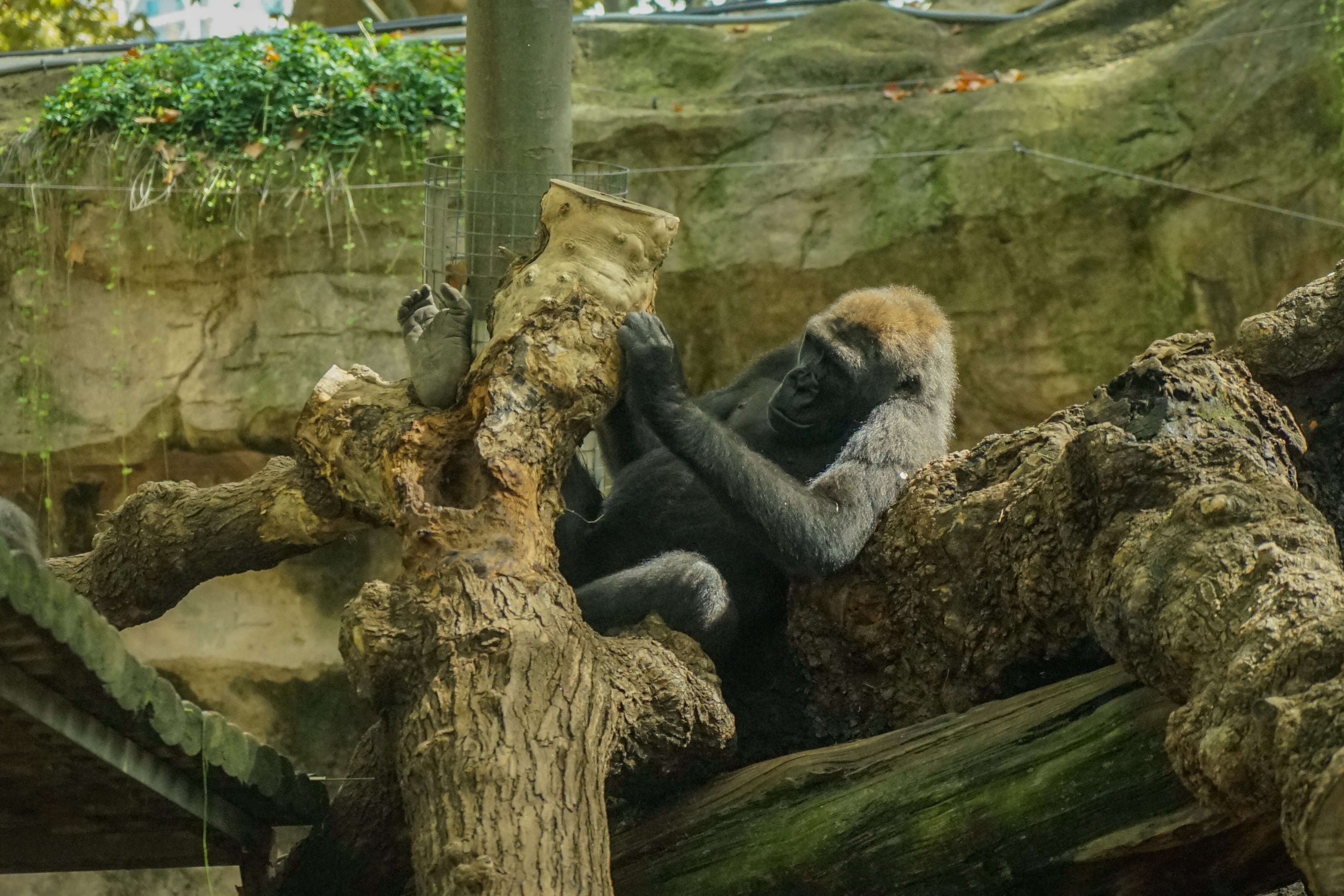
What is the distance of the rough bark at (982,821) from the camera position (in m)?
2.81

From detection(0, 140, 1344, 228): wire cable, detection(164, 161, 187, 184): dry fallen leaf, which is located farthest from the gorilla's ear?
detection(164, 161, 187, 184): dry fallen leaf

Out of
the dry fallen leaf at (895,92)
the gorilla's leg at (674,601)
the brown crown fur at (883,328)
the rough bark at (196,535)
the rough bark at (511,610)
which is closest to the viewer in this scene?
the rough bark at (511,610)

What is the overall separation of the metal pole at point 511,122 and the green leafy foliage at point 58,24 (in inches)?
323

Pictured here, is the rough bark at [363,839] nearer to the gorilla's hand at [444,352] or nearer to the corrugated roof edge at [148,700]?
the corrugated roof edge at [148,700]

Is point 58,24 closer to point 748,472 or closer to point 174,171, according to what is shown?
point 174,171

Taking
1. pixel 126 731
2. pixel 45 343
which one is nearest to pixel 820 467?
pixel 126 731

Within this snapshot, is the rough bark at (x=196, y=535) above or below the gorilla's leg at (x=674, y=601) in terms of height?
above

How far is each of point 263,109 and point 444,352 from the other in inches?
167

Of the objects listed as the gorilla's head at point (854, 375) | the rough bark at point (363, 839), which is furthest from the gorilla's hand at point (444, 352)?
the gorilla's head at point (854, 375)

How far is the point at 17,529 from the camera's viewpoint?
439 cm

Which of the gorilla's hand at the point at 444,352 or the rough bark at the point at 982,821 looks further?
the gorilla's hand at the point at 444,352

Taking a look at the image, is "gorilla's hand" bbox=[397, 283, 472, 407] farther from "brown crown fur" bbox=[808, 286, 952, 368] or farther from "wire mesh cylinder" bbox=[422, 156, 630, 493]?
"brown crown fur" bbox=[808, 286, 952, 368]

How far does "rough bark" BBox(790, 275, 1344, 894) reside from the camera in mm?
2182

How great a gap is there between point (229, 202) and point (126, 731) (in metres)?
4.46
